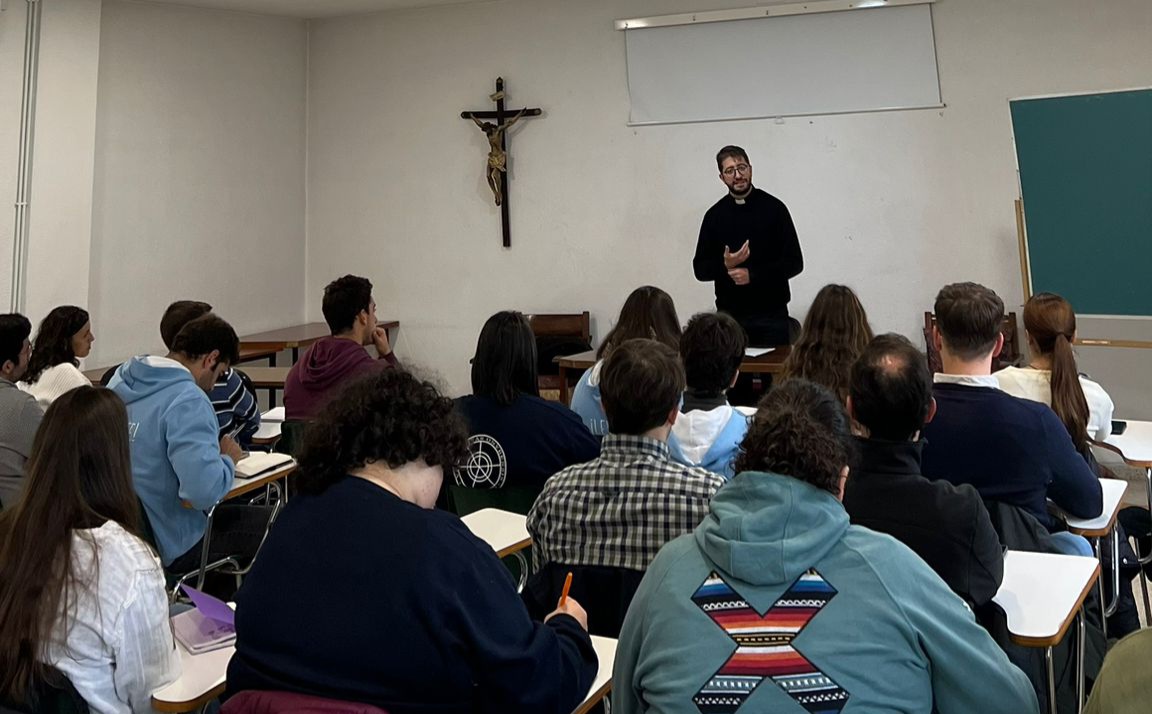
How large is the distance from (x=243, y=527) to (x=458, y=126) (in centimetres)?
443

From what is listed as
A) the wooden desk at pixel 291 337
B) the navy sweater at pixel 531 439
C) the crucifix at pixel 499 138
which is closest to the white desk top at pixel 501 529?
the navy sweater at pixel 531 439

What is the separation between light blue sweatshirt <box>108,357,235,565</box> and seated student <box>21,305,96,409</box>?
0.86 m

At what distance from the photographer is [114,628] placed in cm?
158

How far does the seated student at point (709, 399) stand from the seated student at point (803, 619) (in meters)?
1.23

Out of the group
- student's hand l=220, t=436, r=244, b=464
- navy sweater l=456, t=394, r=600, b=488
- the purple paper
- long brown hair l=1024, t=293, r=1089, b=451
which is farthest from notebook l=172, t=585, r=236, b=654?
long brown hair l=1024, t=293, r=1089, b=451

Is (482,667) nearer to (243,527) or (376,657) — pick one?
(376,657)

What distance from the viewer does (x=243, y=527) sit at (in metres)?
3.15

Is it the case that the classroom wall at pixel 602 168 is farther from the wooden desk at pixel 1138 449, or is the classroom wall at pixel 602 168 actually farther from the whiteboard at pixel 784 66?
the wooden desk at pixel 1138 449

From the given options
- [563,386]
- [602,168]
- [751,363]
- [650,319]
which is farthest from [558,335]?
[650,319]

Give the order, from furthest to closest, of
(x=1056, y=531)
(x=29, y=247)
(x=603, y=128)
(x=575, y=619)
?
(x=603, y=128)
(x=29, y=247)
(x=1056, y=531)
(x=575, y=619)

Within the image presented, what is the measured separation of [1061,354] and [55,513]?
2.75 metres

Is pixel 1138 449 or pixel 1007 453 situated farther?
pixel 1138 449

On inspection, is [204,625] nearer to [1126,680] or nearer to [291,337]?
[1126,680]

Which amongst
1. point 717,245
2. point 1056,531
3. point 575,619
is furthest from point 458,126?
point 575,619
